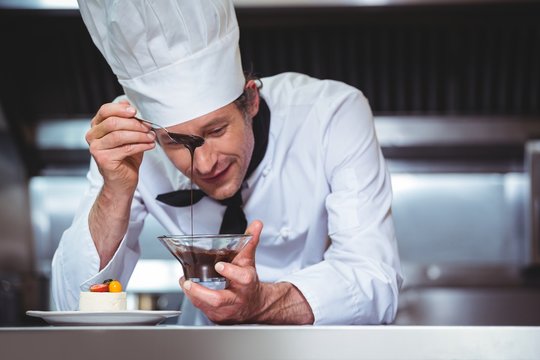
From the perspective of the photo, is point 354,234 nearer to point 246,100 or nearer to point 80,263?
point 246,100

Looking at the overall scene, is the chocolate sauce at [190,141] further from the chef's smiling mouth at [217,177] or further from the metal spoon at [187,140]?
the chef's smiling mouth at [217,177]

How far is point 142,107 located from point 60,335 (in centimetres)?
99

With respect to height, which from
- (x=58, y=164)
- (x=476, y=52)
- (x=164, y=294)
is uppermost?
(x=476, y=52)

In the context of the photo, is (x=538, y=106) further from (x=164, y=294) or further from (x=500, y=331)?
(x=500, y=331)

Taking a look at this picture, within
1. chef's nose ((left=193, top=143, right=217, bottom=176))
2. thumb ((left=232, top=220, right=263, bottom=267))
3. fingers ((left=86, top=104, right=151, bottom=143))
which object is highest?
fingers ((left=86, top=104, right=151, bottom=143))

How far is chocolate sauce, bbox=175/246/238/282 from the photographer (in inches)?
54.9

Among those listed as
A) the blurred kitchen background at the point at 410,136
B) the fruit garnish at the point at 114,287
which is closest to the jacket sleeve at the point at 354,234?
the fruit garnish at the point at 114,287

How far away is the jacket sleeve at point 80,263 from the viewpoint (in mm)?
1898

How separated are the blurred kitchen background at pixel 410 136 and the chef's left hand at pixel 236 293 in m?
2.04

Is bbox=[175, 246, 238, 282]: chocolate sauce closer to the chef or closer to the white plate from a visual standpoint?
the chef

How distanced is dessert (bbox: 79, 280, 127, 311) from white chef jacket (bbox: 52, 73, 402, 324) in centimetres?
40

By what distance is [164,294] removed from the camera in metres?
3.69

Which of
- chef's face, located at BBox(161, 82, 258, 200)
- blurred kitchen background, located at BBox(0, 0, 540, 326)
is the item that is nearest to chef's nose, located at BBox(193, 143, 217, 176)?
chef's face, located at BBox(161, 82, 258, 200)

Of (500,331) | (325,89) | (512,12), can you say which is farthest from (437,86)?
(500,331)
